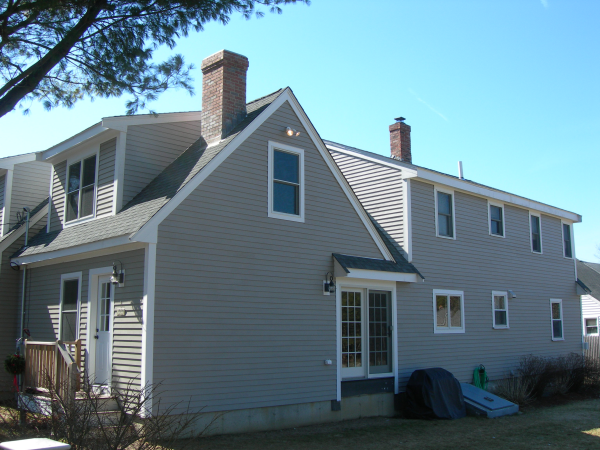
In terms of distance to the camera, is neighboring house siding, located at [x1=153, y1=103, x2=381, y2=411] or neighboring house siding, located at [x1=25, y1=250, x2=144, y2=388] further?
neighboring house siding, located at [x1=153, y1=103, x2=381, y2=411]

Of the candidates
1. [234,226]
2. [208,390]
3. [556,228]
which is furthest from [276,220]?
[556,228]

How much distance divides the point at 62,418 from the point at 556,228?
1924 centimetres

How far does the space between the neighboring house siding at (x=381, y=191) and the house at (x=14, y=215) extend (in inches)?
336

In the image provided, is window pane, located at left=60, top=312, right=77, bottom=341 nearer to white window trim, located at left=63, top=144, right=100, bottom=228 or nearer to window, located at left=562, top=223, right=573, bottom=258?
white window trim, located at left=63, top=144, right=100, bottom=228

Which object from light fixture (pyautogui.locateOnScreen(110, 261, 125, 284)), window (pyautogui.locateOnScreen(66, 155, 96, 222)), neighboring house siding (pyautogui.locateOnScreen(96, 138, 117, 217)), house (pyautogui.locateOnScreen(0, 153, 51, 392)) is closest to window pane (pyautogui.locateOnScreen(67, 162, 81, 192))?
window (pyautogui.locateOnScreen(66, 155, 96, 222))

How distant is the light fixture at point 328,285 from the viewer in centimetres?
1281

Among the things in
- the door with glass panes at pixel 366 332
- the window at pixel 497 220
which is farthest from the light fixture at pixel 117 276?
the window at pixel 497 220

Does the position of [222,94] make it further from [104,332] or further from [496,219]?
[496,219]

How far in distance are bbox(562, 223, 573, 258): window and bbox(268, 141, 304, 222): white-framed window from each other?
13.9 m

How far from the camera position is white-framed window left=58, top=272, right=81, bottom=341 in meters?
12.0

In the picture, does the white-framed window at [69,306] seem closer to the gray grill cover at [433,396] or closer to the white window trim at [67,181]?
the white window trim at [67,181]

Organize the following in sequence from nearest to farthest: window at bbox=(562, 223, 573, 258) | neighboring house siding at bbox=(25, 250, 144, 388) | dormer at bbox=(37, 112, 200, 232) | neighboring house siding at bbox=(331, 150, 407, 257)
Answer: neighboring house siding at bbox=(25, 250, 144, 388), dormer at bbox=(37, 112, 200, 232), neighboring house siding at bbox=(331, 150, 407, 257), window at bbox=(562, 223, 573, 258)

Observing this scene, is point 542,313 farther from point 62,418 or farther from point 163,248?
Result: point 62,418

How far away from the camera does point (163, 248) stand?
401 inches
